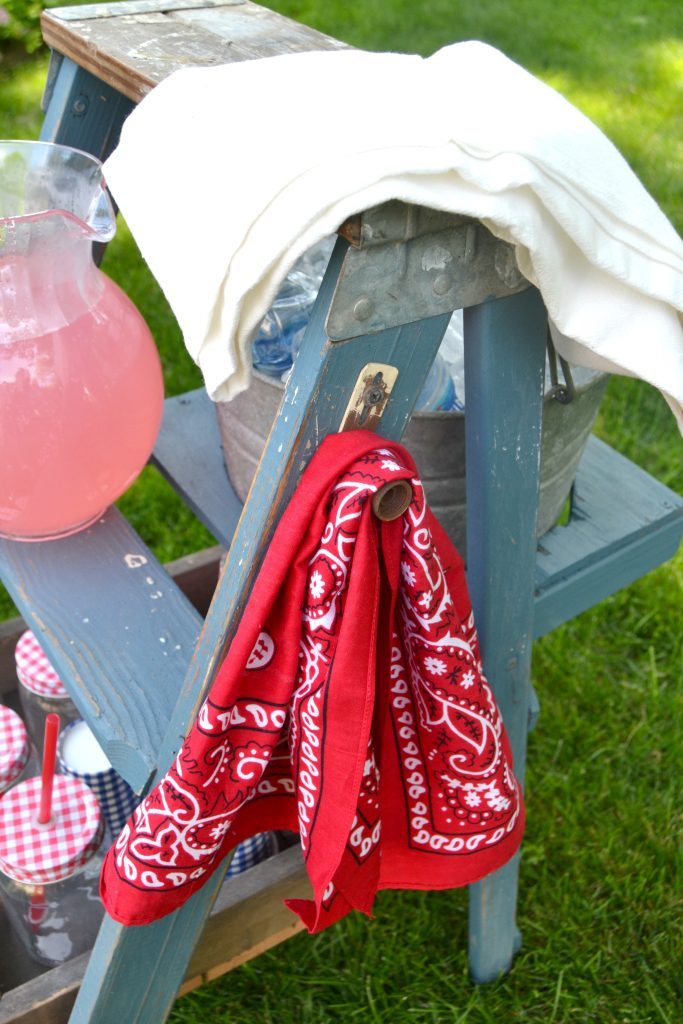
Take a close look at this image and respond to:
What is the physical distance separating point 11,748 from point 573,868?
837 mm

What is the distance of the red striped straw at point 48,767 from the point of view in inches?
45.1

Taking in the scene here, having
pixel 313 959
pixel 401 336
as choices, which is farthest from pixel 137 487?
pixel 401 336

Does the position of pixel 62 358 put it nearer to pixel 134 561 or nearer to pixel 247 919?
pixel 134 561

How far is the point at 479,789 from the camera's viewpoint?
37.1 inches

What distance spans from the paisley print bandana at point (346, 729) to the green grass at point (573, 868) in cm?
31

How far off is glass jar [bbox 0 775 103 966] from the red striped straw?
1 centimetres

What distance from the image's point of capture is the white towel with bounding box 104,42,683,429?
67 cm

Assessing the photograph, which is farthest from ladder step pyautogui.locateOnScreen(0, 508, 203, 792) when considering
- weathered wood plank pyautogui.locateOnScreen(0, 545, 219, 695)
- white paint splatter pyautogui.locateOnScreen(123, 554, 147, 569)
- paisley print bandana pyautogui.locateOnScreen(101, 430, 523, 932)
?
weathered wood plank pyautogui.locateOnScreen(0, 545, 219, 695)

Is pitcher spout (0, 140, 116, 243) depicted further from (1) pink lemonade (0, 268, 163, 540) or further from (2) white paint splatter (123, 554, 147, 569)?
(2) white paint splatter (123, 554, 147, 569)

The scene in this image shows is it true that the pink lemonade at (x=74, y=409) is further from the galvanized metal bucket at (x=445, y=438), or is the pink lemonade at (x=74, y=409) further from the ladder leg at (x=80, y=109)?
the ladder leg at (x=80, y=109)

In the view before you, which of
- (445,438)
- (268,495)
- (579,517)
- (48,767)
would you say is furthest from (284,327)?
(48,767)

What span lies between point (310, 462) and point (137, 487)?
1392 mm

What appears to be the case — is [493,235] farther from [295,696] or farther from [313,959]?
[313,959]

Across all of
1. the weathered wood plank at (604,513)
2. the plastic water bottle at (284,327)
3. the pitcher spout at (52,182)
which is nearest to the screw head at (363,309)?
the plastic water bottle at (284,327)
